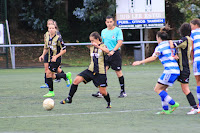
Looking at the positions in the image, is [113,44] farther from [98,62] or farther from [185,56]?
[185,56]

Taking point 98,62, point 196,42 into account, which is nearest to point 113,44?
point 98,62

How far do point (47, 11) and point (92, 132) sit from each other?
2468cm

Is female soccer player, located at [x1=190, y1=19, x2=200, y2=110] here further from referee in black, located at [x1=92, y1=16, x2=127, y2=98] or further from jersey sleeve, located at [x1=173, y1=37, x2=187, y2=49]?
referee in black, located at [x1=92, y1=16, x2=127, y2=98]

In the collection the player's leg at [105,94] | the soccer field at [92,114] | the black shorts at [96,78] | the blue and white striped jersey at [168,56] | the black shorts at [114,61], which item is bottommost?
the soccer field at [92,114]

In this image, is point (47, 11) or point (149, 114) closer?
point (149, 114)

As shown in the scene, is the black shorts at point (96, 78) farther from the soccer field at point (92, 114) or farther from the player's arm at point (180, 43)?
the player's arm at point (180, 43)

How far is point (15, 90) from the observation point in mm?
12180

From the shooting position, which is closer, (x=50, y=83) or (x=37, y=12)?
(x=50, y=83)

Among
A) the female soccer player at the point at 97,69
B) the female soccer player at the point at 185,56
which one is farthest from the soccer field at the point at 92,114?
the female soccer player at the point at 97,69

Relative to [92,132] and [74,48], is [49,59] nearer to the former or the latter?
[92,132]

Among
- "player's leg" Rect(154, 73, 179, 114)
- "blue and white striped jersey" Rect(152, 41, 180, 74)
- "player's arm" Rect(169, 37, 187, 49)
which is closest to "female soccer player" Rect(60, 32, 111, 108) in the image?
"player's leg" Rect(154, 73, 179, 114)

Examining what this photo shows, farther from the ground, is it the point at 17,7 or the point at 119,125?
the point at 17,7

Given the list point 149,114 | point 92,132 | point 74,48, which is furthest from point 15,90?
point 74,48

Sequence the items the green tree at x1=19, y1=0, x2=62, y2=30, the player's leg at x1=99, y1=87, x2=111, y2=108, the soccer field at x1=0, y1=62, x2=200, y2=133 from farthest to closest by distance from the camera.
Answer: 1. the green tree at x1=19, y1=0, x2=62, y2=30
2. the player's leg at x1=99, y1=87, x2=111, y2=108
3. the soccer field at x1=0, y1=62, x2=200, y2=133
